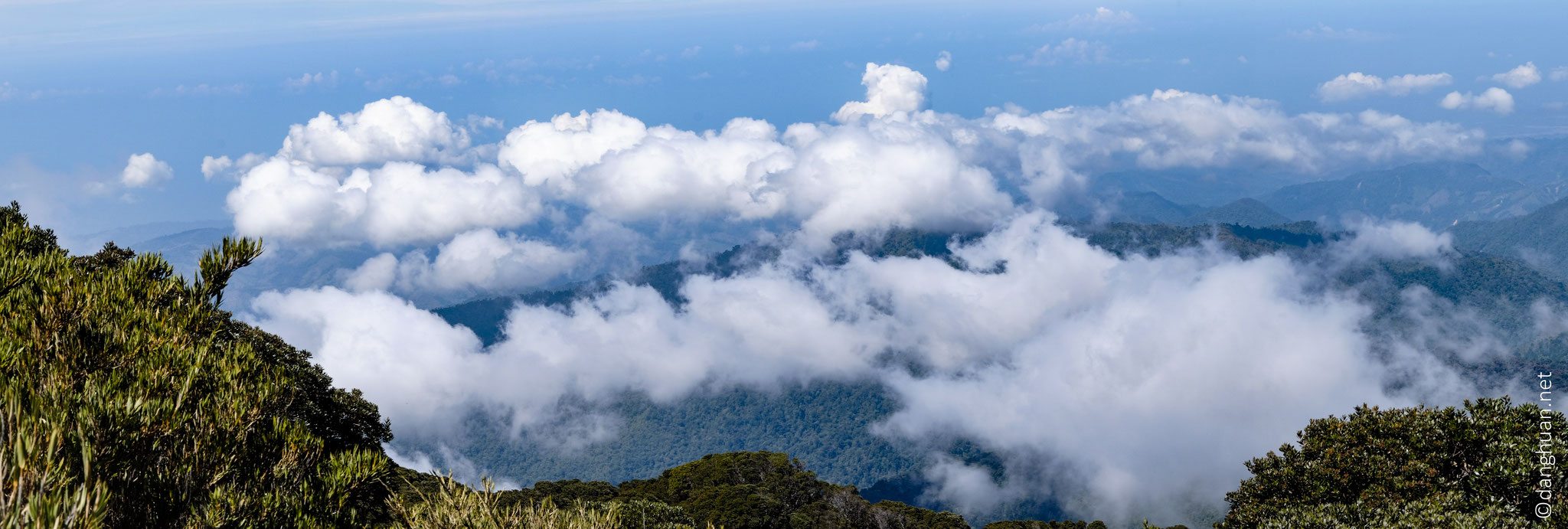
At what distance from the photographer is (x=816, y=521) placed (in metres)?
58.1

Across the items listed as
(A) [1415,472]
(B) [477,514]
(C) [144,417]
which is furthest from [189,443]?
(A) [1415,472]

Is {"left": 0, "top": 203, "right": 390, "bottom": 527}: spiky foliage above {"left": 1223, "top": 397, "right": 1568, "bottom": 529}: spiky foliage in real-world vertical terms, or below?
below

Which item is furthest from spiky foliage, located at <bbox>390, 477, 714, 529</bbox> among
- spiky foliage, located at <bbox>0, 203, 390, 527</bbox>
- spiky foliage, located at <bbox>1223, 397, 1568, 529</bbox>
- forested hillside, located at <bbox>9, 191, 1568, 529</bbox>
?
spiky foliage, located at <bbox>1223, 397, 1568, 529</bbox>

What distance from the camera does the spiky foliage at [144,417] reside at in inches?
258

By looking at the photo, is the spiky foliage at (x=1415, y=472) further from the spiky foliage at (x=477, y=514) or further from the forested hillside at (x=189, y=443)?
the spiky foliage at (x=477, y=514)

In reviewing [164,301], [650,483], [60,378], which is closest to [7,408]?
[60,378]

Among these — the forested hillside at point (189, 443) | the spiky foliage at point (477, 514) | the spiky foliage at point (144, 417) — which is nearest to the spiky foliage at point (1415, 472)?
the forested hillside at point (189, 443)

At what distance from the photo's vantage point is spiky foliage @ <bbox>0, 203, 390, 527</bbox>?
6.54m

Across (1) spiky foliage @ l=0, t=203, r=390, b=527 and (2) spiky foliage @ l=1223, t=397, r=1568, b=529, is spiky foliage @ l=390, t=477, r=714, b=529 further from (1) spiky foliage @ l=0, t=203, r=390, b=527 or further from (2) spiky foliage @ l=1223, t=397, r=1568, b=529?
(2) spiky foliage @ l=1223, t=397, r=1568, b=529

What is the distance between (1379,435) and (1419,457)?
5.73 ft

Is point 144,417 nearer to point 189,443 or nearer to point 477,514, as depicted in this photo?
point 189,443

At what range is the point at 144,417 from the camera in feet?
26.8

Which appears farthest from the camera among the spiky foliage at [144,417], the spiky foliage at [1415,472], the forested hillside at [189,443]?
the spiky foliage at [1415,472]

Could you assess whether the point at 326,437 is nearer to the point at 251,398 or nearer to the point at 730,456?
the point at 251,398
